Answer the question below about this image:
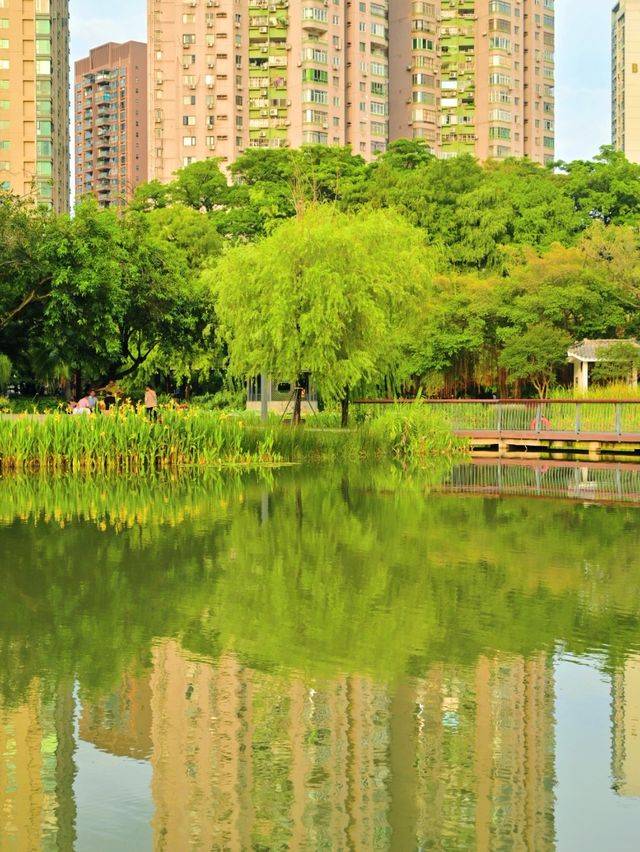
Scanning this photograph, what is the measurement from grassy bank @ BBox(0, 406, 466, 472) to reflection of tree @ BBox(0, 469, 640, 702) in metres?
7.03

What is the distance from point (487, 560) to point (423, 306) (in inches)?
1420

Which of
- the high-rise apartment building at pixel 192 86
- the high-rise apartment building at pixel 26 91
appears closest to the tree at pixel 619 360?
the high-rise apartment building at pixel 26 91

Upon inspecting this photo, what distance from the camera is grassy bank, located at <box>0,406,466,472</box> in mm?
27062

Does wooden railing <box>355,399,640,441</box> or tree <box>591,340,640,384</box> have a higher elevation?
tree <box>591,340,640,384</box>

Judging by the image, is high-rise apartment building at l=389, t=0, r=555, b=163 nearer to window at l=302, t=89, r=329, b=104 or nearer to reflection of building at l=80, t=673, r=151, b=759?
window at l=302, t=89, r=329, b=104

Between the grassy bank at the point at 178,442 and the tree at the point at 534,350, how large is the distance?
14331 millimetres

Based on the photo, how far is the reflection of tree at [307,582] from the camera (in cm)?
866

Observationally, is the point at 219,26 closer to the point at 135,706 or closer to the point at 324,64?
the point at 324,64

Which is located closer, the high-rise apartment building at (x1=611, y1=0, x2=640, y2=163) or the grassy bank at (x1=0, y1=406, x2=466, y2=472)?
the grassy bank at (x1=0, y1=406, x2=466, y2=472)

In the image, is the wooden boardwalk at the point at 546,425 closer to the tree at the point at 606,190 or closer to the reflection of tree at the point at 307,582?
the reflection of tree at the point at 307,582

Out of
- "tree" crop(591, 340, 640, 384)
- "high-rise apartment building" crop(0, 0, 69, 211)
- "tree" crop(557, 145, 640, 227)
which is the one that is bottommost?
"tree" crop(591, 340, 640, 384)

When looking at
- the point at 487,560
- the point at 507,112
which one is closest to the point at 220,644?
the point at 487,560

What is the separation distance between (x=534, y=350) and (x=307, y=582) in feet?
123

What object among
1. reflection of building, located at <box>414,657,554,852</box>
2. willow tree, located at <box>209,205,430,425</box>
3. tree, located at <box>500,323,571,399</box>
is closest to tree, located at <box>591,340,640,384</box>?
tree, located at <box>500,323,571,399</box>
